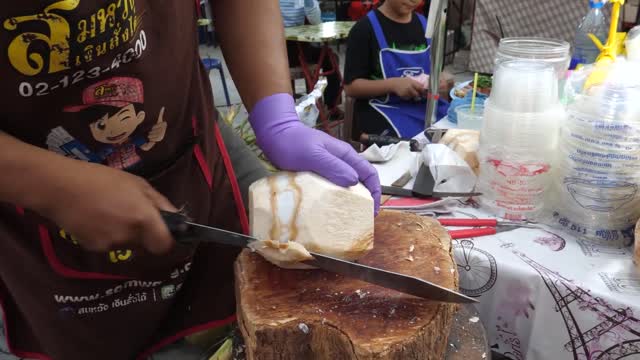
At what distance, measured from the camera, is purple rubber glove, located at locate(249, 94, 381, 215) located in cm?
89

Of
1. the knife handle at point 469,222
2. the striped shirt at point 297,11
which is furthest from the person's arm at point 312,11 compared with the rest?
the knife handle at point 469,222

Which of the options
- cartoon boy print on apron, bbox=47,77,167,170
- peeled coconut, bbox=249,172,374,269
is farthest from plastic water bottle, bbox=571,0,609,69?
cartoon boy print on apron, bbox=47,77,167,170

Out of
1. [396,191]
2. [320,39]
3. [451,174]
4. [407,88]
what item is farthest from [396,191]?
[320,39]

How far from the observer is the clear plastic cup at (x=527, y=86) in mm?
1039

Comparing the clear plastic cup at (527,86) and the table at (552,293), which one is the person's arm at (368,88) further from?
the table at (552,293)

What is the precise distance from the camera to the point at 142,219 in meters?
0.71

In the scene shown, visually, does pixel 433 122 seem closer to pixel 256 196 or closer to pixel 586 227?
pixel 586 227

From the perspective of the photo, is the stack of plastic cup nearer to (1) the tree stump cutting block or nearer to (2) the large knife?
(1) the tree stump cutting block

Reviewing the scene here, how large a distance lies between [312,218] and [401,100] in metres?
1.78

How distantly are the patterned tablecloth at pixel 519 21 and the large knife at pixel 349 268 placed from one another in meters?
3.80

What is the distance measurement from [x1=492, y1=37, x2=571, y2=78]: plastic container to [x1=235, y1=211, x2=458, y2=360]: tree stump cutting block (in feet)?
1.81

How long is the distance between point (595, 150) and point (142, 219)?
35.0 inches

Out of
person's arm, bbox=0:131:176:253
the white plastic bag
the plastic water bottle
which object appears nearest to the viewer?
person's arm, bbox=0:131:176:253

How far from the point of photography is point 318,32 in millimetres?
4309
